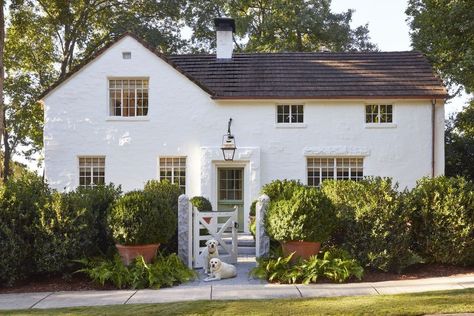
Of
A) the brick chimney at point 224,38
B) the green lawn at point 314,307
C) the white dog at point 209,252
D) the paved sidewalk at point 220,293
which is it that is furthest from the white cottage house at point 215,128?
the green lawn at point 314,307

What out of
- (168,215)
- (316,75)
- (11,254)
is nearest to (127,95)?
(316,75)

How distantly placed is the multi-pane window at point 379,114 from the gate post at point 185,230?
28.9 feet

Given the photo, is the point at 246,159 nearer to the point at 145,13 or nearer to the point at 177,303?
the point at 177,303

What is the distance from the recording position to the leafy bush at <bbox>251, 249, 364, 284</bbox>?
32.3 feet

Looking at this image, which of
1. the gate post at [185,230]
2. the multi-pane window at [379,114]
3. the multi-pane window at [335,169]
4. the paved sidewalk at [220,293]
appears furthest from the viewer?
the multi-pane window at [379,114]

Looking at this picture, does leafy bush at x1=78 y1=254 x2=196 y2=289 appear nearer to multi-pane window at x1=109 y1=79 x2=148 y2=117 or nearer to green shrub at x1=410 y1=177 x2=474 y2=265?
green shrub at x1=410 y1=177 x2=474 y2=265

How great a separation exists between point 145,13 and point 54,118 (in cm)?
1324

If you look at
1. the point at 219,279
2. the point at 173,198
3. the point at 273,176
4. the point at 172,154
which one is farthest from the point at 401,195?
the point at 172,154

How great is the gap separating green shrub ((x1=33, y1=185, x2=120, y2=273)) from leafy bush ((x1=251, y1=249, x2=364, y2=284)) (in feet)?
11.4

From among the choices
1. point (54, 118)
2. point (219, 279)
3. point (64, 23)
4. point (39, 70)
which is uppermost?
point (64, 23)

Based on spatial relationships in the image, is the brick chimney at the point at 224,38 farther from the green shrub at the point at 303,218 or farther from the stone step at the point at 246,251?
the green shrub at the point at 303,218

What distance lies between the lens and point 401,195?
10.8m

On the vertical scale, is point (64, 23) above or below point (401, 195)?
→ above

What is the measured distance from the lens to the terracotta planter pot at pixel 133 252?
10383 mm
